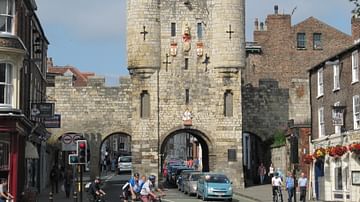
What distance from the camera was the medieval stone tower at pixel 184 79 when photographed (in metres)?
53.9

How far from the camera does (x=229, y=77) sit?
5428 cm

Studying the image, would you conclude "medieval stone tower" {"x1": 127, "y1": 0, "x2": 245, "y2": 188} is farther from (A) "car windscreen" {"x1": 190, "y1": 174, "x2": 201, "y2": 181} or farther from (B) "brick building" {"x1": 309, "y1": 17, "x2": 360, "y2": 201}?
(B) "brick building" {"x1": 309, "y1": 17, "x2": 360, "y2": 201}

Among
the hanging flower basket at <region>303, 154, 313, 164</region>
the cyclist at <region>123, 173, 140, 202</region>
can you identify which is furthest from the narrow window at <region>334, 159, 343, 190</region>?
the cyclist at <region>123, 173, 140, 202</region>

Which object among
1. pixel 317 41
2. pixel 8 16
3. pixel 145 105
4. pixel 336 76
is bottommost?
Answer: pixel 145 105

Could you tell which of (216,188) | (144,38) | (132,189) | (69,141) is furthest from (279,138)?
(69,141)

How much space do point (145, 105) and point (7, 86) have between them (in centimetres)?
2182

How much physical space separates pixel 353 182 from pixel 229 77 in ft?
66.5

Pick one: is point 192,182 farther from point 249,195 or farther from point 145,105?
point 145,105

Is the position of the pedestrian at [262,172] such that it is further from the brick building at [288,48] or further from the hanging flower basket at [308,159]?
the hanging flower basket at [308,159]

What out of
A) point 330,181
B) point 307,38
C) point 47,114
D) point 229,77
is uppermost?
point 307,38

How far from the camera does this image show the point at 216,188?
40.4 meters

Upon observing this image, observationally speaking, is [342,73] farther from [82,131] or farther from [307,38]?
[307,38]

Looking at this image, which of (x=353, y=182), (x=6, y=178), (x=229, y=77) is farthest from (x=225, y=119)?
(x=6, y=178)

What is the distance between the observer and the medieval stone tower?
2122 inches
